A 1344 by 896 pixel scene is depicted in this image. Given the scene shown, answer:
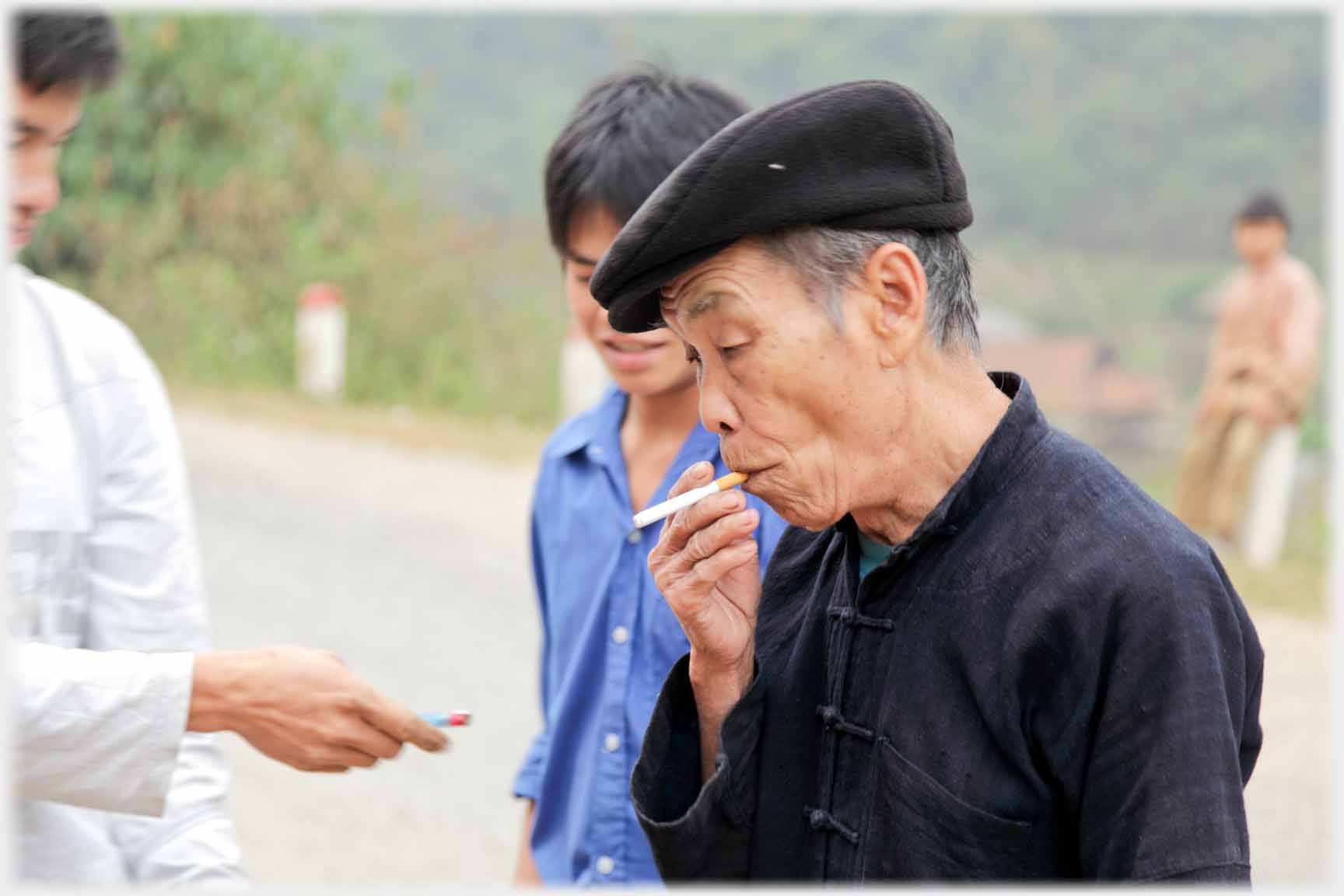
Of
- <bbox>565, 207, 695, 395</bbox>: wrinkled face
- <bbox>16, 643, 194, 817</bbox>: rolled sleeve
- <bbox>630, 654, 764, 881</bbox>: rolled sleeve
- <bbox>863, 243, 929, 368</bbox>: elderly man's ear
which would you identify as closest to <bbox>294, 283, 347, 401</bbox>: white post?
<bbox>565, 207, 695, 395</bbox>: wrinkled face

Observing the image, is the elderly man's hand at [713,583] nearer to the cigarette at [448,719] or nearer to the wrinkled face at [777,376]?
the wrinkled face at [777,376]

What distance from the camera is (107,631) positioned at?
82.3 inches

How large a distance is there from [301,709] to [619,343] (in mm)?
767

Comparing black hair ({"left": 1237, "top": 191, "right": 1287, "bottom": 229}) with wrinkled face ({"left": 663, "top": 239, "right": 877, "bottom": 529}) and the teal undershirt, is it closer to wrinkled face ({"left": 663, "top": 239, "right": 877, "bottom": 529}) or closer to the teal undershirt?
the teal undershirt

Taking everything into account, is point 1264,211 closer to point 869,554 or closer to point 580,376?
point 580,376

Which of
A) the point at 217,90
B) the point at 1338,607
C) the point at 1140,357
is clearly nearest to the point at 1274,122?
the point at 1140,357

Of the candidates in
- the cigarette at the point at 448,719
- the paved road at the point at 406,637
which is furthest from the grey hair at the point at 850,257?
the paved road at the point at 406,637

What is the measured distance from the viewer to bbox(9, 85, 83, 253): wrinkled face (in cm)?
197

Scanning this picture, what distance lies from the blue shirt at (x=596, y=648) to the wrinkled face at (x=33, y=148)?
2.95 feet

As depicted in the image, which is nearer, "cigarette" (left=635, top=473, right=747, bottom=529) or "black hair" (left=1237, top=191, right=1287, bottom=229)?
"cigarette" (left=635, top=473, right=747, bottom=529)

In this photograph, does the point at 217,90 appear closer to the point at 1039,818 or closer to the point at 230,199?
the point at 230,199

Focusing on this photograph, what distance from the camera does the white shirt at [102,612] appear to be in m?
1.94

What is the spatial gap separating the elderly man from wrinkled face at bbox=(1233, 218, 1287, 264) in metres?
7.12

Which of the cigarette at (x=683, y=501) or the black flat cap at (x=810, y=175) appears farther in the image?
the cigarette at (x=683, y=501)
